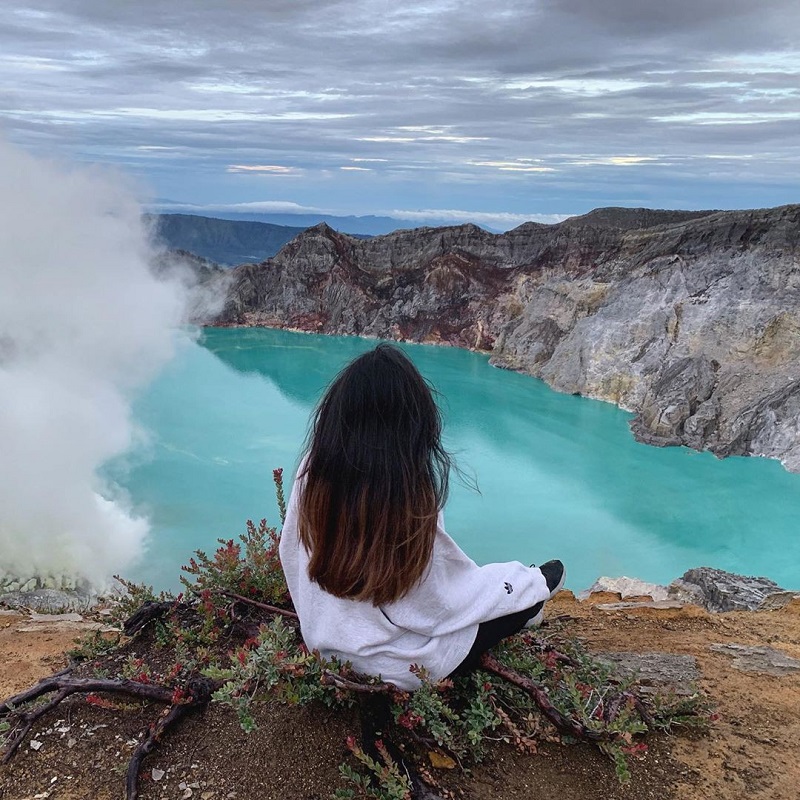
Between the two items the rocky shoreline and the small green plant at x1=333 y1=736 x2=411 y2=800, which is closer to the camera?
the small green plant at x1=333 y1=736 x2=411 y2=800

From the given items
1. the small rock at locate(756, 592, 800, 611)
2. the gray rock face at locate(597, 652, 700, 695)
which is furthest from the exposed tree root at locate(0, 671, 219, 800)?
the small rock at locate(756, 592, 800, 611)

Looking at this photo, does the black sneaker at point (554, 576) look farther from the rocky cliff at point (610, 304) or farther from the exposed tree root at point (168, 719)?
the rocky cliff at point (610, 304)

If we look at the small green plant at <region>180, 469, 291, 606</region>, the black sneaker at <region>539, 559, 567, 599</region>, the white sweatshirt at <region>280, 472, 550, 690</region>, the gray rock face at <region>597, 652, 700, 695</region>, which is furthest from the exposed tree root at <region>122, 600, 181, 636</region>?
the gray rock face at <region>597, 652, 700, 695</region>

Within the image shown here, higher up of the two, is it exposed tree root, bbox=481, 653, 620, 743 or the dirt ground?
exposed tree root, bbox=481, 653, 620, 743

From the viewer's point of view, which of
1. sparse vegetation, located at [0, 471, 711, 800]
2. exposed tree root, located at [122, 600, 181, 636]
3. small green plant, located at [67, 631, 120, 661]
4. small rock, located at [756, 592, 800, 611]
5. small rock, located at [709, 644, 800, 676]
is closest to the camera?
sparse vegetation, located at [0, 471, 711, 800]

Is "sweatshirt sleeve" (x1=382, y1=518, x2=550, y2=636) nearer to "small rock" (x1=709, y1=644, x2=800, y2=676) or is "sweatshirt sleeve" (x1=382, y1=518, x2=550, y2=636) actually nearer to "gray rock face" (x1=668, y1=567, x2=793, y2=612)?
"small rock" (x1=709, y1=644, x2=800, y2=676)

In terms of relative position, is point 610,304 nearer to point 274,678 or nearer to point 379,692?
point 379,692

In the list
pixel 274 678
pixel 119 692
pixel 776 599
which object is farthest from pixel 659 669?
pixel 776 599

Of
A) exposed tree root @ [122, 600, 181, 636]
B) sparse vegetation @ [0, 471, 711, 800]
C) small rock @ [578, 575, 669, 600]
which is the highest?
sparse vegetation @ [0, 471, 711, 800]

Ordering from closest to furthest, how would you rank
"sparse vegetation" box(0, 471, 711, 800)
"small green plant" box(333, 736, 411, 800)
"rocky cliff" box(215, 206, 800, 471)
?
"small green plant" box(333, 736, 411, 800)
"sparse vegetation" box(0, 471, 711, 800)
"rocky cliff" box(215, 206, 800, 471)
